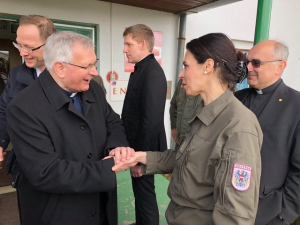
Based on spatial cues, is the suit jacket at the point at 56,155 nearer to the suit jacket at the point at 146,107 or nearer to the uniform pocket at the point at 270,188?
the suit jacket at the point at 146,107

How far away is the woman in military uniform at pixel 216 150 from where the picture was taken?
1031mm

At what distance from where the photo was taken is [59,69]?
1.35 m

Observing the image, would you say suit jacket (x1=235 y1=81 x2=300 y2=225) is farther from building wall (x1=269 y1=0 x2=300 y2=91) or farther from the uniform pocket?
building wall (x1=269 y1=0 x2=300 y2=91)

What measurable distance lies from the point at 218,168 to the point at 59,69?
1068 mm

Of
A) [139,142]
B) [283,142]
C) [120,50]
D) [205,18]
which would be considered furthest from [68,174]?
[205,18]

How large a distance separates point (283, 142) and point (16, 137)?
1705 mm

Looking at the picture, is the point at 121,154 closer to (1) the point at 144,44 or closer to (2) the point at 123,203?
(1) the point at 144,44

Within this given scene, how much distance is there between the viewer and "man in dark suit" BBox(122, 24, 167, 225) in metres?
2.25

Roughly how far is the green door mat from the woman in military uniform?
68.9 inches

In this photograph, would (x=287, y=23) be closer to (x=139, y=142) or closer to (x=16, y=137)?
(x=139, y=142)

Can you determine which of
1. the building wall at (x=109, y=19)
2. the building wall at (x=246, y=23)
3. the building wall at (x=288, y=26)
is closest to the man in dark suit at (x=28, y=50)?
the building wall at (x=109, y=19)

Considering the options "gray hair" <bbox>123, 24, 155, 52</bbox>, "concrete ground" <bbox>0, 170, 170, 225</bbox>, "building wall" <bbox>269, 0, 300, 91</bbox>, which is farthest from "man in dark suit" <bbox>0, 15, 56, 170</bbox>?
"building wall" <bbox>269, 0, 300, 91</bbox>

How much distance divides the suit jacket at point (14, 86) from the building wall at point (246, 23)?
3612 mm

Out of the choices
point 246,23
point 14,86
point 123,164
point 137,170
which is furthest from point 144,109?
point 246,23
